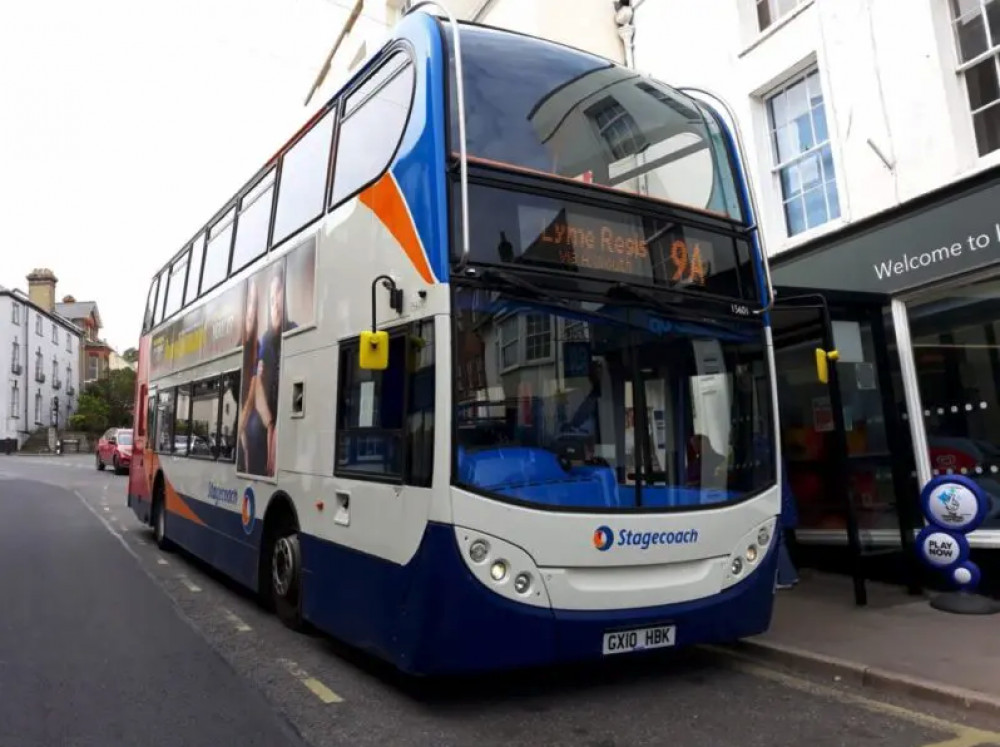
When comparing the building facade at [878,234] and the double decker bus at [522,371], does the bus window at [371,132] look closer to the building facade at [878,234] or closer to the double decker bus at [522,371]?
the double decker bus at [522,371]

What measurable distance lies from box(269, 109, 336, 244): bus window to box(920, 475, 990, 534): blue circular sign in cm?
557

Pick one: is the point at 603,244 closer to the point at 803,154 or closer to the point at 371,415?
the point at 371,415

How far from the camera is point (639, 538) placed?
14.3 ft

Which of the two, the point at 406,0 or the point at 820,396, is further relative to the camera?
the point at 406,0

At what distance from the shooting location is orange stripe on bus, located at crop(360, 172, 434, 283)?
4352mm

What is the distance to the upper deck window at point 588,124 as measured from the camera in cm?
471

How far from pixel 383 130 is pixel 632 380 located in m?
2.36

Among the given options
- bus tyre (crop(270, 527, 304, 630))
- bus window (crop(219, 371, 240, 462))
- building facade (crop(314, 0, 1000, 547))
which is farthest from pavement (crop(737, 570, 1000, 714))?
bus window (crop(219, 371, 240, 462))

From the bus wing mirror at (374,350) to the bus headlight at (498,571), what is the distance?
126 cm

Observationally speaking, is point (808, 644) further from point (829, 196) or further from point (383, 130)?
point (829, 196)

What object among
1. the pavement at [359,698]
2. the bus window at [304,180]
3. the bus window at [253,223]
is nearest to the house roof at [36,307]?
the bus window at [253,223]

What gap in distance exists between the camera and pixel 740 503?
4.80 m

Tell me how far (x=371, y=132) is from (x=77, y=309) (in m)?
74.8

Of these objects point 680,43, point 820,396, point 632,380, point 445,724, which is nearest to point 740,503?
point 632,380
